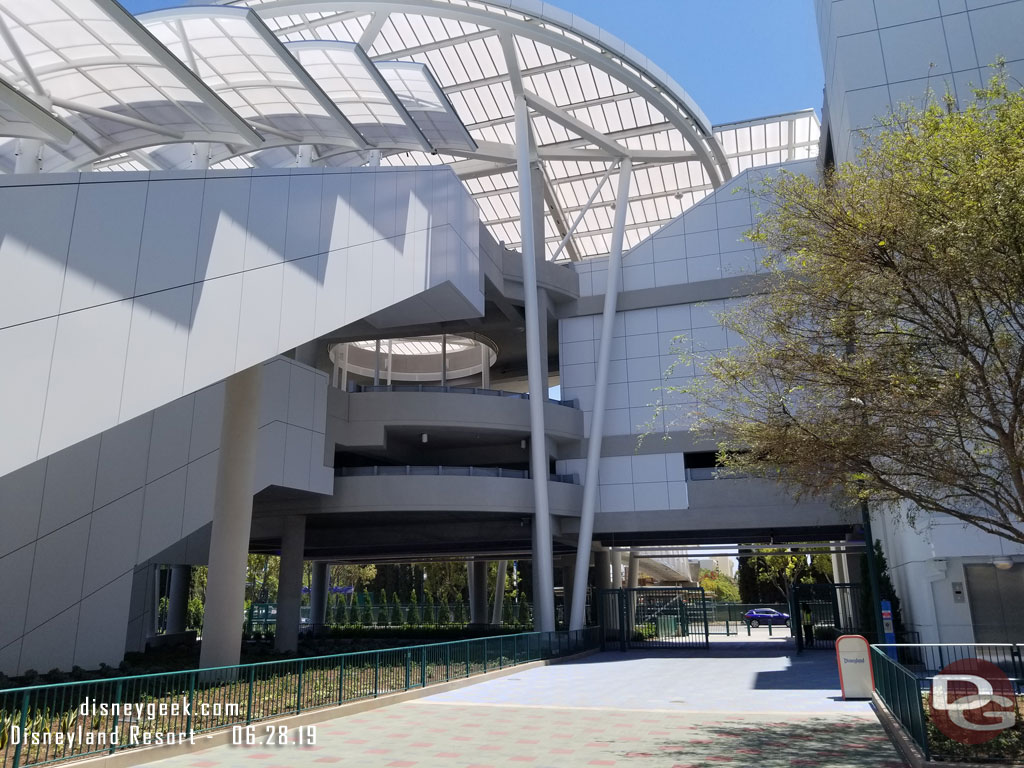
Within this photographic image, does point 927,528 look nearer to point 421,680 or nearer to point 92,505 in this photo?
point 421,680

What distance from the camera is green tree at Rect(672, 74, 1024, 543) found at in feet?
32.4

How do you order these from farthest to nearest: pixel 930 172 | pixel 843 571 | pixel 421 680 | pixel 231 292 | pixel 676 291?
pixel 843 571, pixel 676 291, pixel 421 680, pixel 231 292, pixel 930 172

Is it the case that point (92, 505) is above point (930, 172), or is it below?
below

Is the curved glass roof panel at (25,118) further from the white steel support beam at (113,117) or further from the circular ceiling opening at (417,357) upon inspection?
the circular ceiling opening at (417,357)

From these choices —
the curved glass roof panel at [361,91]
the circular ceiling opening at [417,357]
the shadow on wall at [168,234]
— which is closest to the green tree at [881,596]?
the shadow on wall at [168,234]

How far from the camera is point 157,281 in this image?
13.7 metres

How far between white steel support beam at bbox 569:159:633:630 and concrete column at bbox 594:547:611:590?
343 inches

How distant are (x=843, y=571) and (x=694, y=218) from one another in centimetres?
2280

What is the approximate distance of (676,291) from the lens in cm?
3469

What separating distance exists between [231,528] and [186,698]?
27.6 feet

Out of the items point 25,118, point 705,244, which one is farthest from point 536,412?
point 25,118

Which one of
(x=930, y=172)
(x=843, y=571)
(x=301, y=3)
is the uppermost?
(x=301, y=3)

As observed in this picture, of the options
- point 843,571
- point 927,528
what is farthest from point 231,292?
point 843,571

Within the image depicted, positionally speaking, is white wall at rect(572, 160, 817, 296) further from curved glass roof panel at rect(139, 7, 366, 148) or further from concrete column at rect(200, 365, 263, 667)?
concrete column at rect(200, 365, 263, 667)
